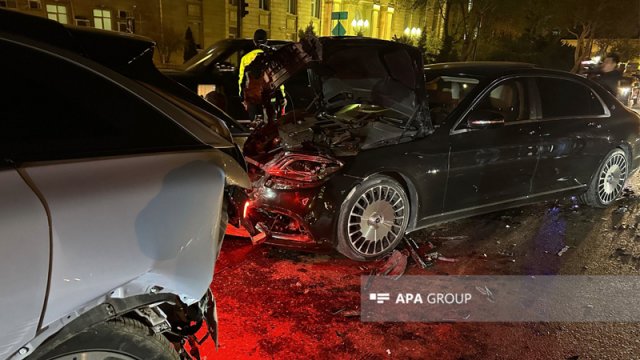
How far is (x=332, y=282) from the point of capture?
4121 millimetres

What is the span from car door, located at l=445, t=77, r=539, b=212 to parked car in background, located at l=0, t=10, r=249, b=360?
3113 mm

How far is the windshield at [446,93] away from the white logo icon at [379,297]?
5.89 ft

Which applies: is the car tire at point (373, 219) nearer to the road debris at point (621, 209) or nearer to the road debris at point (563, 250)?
the road debris at point (563, 250)

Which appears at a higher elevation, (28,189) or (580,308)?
(28,189)

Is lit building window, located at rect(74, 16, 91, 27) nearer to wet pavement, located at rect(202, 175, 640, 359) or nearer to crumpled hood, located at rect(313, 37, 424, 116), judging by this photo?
crumpled hood, located at rect(313, 37, 424, 116)

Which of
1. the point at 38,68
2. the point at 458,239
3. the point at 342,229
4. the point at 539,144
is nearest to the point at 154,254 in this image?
the point at 38,68

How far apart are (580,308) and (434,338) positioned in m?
1.31

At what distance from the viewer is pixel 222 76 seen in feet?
28.8

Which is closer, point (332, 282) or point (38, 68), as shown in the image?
point (38, 68)

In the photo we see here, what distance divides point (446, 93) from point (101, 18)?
2896cm

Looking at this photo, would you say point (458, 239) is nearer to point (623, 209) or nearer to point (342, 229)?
point (342, 229)

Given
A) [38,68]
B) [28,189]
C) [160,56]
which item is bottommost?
[160,56]

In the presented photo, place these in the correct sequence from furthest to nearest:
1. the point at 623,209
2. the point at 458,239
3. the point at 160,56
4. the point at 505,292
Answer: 1. the point at 160,56
2. the point at 623,209
3. the point at 458,239
4. the point at 505,292

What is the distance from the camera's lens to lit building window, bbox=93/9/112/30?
28781 mm
